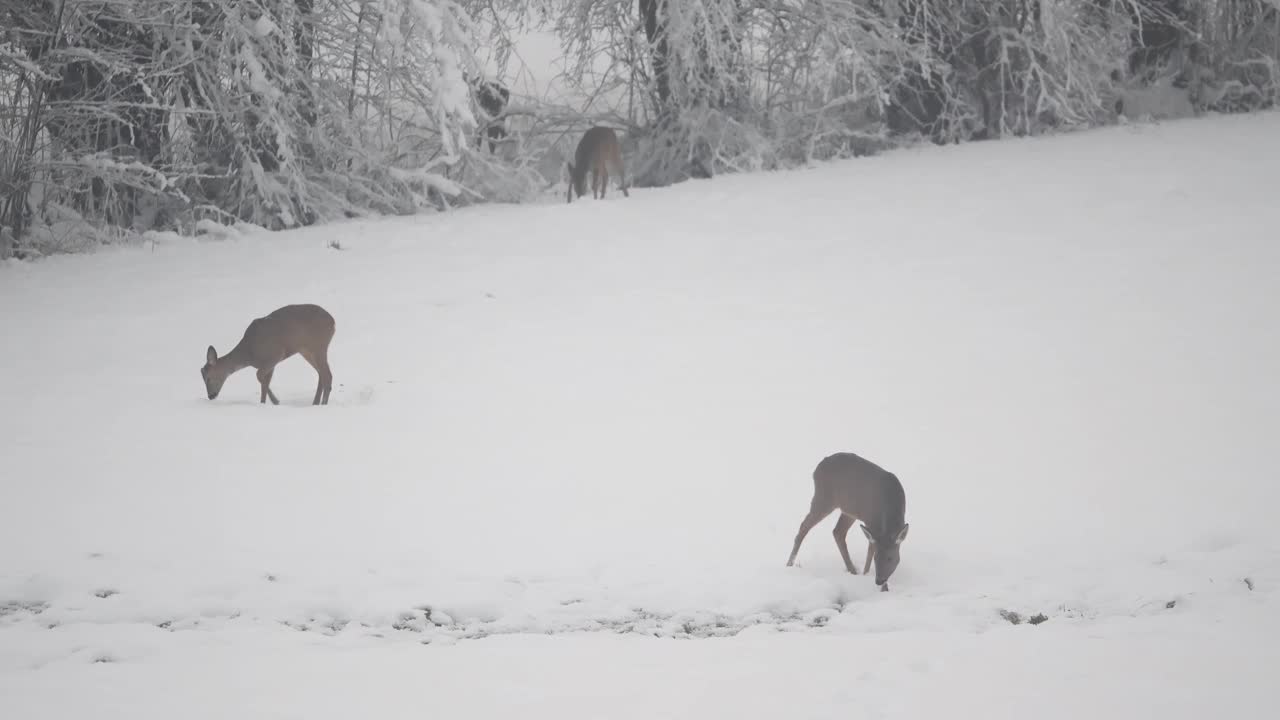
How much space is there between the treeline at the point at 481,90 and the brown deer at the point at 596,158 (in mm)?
1311

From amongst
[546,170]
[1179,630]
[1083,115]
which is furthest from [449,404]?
[1083,115]

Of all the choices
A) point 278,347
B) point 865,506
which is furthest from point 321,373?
point 865,506

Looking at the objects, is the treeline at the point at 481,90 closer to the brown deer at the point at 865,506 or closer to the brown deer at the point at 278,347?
the brown deer at the point at 278,347

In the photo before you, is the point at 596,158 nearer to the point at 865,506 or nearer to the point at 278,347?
the point at 278,347

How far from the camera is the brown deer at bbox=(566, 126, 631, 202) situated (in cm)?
1470

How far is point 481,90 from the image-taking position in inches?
659

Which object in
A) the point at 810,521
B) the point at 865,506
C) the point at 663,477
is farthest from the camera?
the point at 663,477

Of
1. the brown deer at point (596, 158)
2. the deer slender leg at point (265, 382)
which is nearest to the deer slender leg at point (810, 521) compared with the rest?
the deer slender leg at point (265, 382)

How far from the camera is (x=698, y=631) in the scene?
5098 millimetres

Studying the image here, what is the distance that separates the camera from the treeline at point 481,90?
13.0 m

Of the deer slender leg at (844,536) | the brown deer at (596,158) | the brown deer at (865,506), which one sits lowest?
the deer slender leg at (844,536)

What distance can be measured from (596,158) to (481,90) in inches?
114

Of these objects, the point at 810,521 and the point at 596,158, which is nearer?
the point at 810,521

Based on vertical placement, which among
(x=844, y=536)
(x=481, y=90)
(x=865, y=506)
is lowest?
(x=844, y=536)
